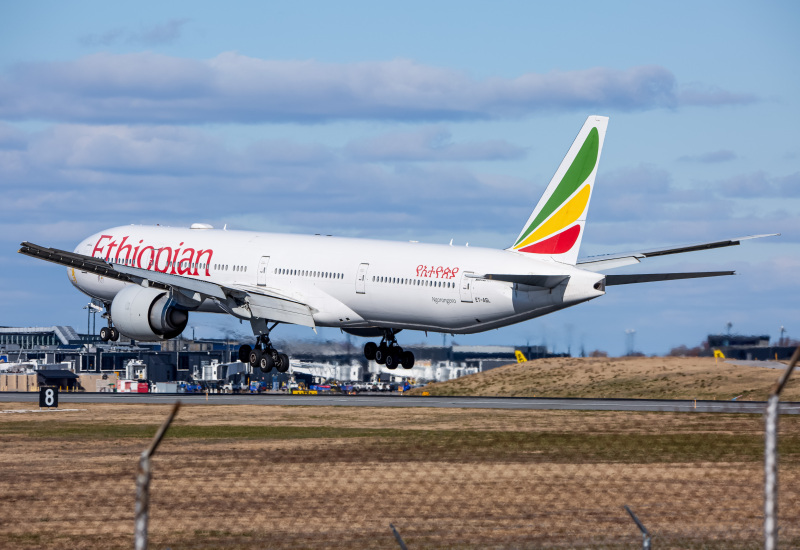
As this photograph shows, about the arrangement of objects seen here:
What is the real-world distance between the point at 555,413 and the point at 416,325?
8.67m

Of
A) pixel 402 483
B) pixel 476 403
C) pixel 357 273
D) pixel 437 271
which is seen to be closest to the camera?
pixel 402 483

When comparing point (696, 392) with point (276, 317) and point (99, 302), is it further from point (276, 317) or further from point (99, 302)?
point (99, 302)

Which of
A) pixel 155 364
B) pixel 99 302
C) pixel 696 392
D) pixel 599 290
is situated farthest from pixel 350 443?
pixel 155 364

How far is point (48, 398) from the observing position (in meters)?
63.1

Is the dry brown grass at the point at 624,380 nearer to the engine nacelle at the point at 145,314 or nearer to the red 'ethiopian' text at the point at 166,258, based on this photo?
the red 'ethiopian' text at the point at 166,258

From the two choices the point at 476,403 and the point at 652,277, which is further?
the point at 476,403

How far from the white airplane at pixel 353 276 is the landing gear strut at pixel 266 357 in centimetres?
5

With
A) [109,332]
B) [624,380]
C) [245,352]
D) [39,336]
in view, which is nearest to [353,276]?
[245,352]

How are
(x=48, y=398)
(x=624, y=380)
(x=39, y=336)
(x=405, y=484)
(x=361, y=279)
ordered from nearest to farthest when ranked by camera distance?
(x=405, y=484) < (x=361, y=279) < (x=48, y=398) < (x=624, y=380) < (x=39, y=336)

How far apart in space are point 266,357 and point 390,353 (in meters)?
6.90

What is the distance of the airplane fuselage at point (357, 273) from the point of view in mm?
55000

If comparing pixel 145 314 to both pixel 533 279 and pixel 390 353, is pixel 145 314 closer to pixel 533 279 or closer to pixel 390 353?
pixel 390 353

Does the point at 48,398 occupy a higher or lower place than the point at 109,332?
lower

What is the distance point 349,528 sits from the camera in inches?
873
